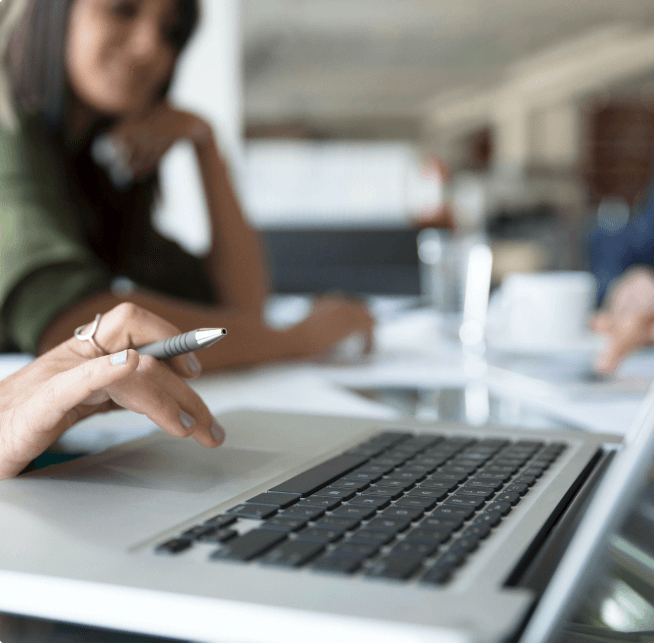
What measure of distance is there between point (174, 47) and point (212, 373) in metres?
0.49

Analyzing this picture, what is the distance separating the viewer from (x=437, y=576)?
0.76ft

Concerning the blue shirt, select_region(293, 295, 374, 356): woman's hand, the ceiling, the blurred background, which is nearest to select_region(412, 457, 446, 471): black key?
select_region(293, 295, 374, 356): woman's hand

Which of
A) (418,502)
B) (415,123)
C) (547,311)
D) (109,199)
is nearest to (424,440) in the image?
(418,502)

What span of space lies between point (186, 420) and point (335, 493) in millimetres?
114

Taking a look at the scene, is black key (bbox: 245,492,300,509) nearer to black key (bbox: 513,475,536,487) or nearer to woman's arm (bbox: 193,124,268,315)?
black key (bbox: 513,475,536,487)

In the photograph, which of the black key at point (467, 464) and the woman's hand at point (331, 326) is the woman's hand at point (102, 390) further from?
the woman's hand at point (331, 326)

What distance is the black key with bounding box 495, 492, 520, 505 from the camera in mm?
328

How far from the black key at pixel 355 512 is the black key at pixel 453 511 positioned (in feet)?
0.09

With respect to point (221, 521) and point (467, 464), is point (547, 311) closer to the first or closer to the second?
point (467, 464)

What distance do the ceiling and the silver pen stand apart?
238 inches

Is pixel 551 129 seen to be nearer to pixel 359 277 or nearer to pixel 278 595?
pixel 359 277

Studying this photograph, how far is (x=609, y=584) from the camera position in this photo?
0.29m

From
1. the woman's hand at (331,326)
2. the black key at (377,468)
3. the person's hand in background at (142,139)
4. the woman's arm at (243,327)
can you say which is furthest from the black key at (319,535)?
the person's hand in background at (142,139)

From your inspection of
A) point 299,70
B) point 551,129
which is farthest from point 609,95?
point 299,70
